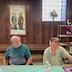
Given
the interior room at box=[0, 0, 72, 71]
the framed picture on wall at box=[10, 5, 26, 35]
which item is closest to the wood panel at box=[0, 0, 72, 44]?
the interior room at box=[0, 0, 72, 71]

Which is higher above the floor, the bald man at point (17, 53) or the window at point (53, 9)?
the window at point (53, 9)

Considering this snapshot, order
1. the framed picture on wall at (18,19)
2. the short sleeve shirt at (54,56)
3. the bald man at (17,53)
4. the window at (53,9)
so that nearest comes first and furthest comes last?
the short sleeve shirt at (54,56) → the bald man at (17,53) → the framed picture on wall at (18,19) → the window at (53,9)

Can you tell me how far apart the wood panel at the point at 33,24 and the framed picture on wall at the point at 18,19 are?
4.9 inches

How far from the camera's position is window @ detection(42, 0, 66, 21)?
6.43 m

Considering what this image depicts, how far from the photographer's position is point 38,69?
2.41m

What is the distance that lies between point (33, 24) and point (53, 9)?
38.7 inches

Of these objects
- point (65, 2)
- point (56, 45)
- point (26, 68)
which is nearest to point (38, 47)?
point (65, 2)

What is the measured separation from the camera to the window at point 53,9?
6.43 metres

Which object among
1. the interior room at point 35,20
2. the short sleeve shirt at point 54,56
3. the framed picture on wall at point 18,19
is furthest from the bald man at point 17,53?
the framed picture on wall at point 18,19

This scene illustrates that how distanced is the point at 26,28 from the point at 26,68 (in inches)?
157


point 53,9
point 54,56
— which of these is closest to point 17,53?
point 54,56

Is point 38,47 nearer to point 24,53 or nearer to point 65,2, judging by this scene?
point 65,2

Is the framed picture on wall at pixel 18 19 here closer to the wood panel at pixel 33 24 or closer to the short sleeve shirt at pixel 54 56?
the wood panel at pixel 33 24

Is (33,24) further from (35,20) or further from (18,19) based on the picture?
(18,19)
